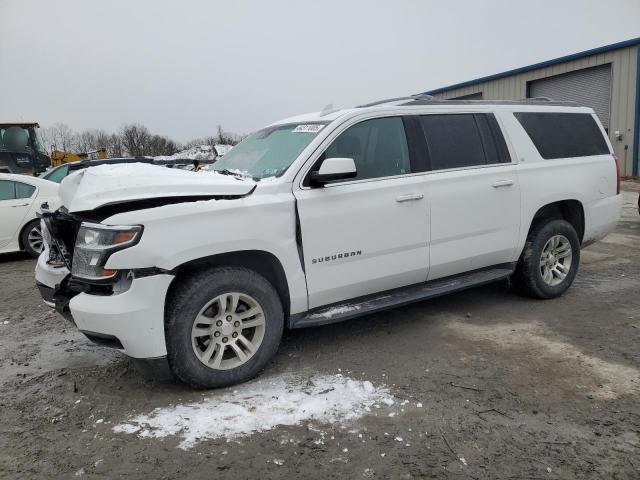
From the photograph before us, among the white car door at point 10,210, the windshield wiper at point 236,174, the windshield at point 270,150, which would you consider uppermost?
the windshield at point 270,150

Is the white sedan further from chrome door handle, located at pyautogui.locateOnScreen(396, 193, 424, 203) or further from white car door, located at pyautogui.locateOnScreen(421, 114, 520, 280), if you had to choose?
white car door, located at pyautogui.locateOnScreen(421, 114, 520, 280)

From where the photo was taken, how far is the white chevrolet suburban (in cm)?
322

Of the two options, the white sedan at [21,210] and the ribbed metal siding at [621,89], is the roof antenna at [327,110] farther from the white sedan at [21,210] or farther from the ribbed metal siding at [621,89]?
the ribbed metal siding at [621,89]

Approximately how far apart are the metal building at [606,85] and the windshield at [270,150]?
18427 millimetres

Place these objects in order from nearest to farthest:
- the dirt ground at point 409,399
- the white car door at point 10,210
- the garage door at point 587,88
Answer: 1. the dirt ground at point 409,399
2. the white car door at point 10,210
3. the garage door at point 587,88

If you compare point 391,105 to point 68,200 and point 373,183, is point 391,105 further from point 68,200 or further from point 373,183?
point 68,200

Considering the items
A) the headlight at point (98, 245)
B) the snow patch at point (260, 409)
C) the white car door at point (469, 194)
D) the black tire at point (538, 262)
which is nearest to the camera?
the snow patch at point (260, 409)

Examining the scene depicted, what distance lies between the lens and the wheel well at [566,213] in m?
5.20

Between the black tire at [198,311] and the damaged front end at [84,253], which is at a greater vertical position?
the damaged front end at [84,253]

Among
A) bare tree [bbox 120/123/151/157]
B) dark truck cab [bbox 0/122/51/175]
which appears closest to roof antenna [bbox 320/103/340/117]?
dark truck cab [bbox 0/122/51/175]

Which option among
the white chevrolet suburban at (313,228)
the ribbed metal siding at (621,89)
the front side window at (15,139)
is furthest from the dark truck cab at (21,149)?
the ribbed metal siding at (621,89)

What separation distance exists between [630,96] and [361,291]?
1893 centimetres

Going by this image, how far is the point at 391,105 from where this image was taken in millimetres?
4355

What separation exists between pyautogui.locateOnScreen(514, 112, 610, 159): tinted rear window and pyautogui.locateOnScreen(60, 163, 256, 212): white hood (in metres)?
3.01
